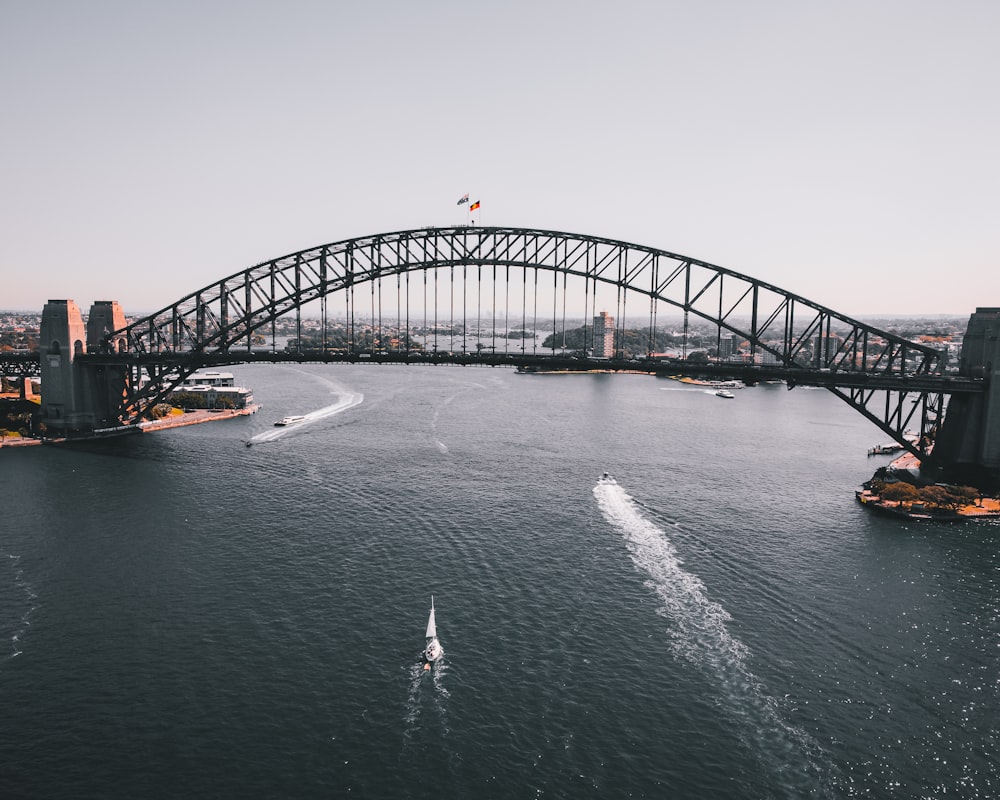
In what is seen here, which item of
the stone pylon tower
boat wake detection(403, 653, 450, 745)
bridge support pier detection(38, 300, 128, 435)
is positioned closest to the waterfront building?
bridge support pier detection(38, 300, 128, 435)

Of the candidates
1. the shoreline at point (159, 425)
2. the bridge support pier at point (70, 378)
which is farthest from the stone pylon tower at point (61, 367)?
the shoreline at point (159, 425)

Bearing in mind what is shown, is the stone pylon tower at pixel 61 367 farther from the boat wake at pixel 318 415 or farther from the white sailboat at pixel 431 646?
the white sailboat at pixel 431 646

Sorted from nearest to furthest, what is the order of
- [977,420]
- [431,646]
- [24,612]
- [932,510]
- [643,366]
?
[431,646] → [24,612] → [932,510] → [977,420] → [643,366]

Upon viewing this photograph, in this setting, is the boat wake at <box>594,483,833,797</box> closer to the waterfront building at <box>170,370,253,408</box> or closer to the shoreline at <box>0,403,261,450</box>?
the shoreline at <box>0,403,261,450</box>

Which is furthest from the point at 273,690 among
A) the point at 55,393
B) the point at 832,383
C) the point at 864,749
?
the point at 55,393

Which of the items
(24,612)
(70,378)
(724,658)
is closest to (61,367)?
(70,378)

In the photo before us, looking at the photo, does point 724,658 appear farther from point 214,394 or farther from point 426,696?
point 214,394
